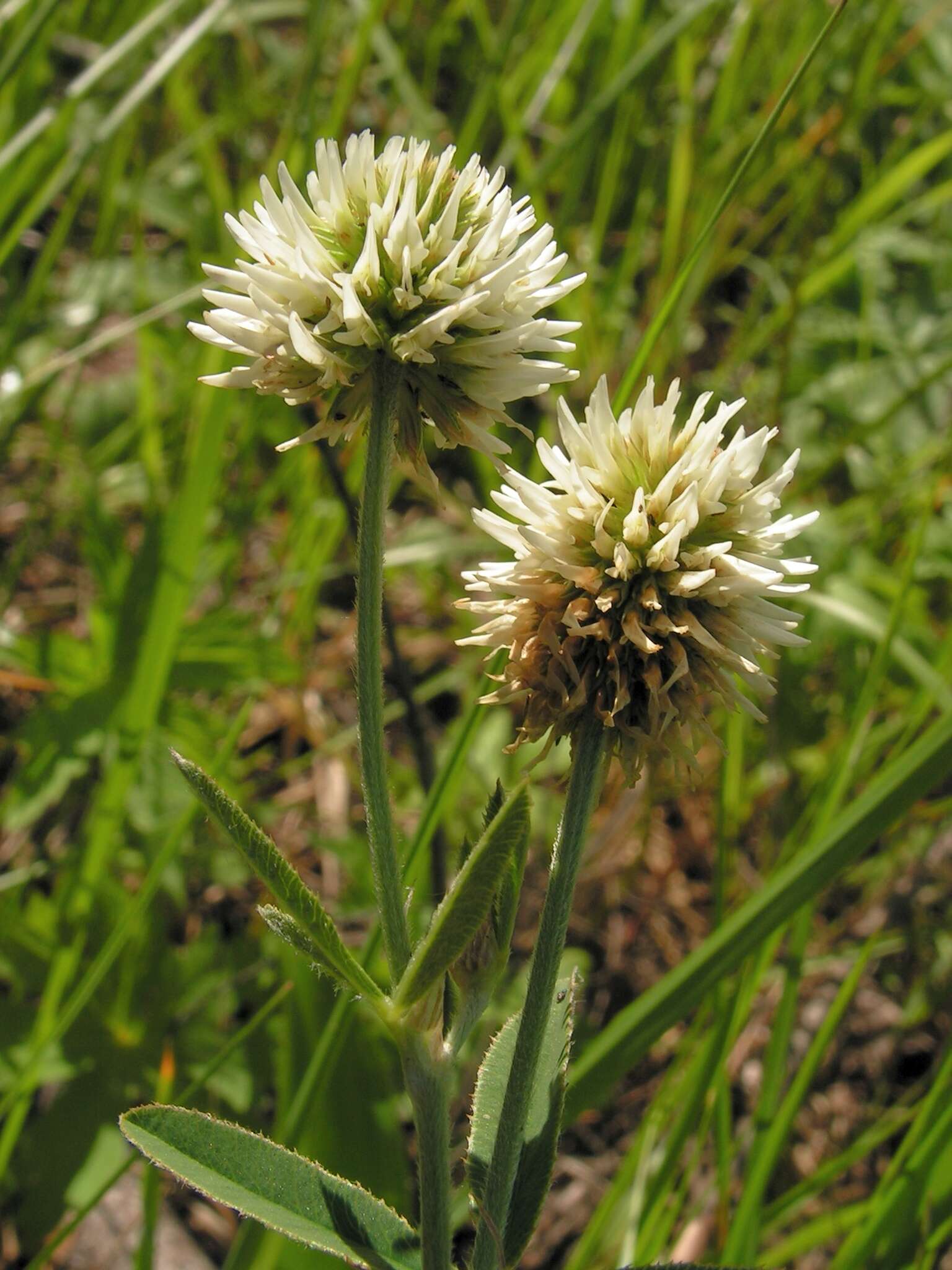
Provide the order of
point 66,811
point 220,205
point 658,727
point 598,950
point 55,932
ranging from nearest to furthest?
point 658,727
point 55,932
point 66,811
point 598,950
point 220,205

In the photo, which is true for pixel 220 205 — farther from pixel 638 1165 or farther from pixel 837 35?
pixel 638 1165

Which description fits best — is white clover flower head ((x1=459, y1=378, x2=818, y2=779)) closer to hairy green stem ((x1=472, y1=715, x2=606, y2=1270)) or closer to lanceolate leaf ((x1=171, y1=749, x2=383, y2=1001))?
hairy green stem ((x1=472, y1=715, x2=606, y2=1270))

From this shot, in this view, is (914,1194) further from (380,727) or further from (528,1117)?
(380,727)

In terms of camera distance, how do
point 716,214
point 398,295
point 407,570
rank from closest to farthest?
point 398,295 < point 716,214 < point 407,570

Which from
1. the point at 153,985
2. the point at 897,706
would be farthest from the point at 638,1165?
the point at 897,706

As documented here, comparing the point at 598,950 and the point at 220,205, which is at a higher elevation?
the point at 220,205

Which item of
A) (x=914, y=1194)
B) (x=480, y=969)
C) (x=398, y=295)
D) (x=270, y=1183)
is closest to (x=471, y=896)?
(x=480, y=969)
